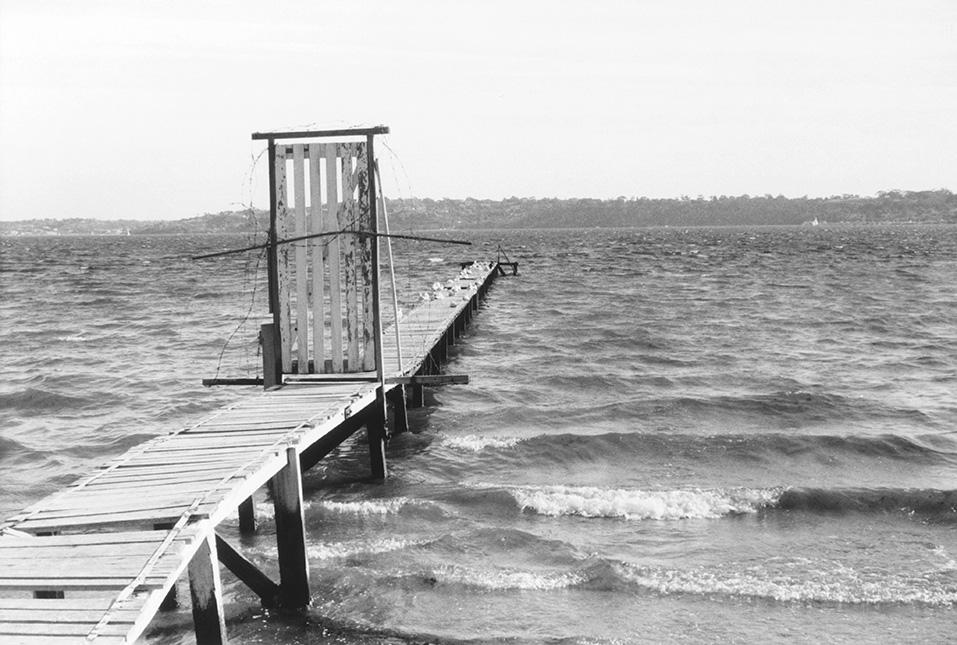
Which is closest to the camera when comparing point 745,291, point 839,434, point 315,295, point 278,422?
point 278,422

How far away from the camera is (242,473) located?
334 inches

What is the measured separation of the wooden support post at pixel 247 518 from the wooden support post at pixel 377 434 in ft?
6.98

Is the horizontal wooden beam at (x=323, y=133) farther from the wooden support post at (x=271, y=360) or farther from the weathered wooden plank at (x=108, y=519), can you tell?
the weathered wooden plank at (x=108, y=519)

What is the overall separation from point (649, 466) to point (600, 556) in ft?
14.2

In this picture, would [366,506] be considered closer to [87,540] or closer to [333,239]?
[333,239]

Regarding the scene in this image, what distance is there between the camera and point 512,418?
18453 millimetres

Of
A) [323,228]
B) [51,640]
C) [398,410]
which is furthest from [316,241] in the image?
[51,640]

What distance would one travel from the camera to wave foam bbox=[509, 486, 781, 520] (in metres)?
12.7

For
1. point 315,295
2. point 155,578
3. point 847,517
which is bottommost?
point 847,517

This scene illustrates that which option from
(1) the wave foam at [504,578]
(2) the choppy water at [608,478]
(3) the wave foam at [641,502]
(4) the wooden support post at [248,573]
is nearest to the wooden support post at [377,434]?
(2) the choppy water at [608,478]

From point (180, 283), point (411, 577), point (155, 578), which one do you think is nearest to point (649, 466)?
point (411, 577)

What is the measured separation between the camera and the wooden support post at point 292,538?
374 inches

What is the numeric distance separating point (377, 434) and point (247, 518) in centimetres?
246

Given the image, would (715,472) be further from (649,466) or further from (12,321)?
(12,321)
